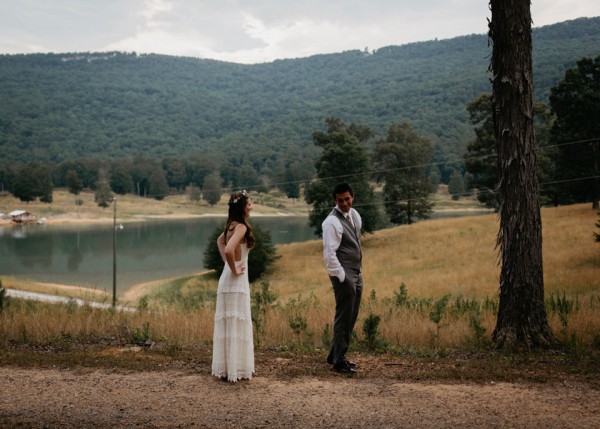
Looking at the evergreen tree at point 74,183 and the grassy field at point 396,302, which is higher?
the evergreen tree at point 74,183

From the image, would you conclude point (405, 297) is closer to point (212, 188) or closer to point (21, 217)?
point (21, 217)

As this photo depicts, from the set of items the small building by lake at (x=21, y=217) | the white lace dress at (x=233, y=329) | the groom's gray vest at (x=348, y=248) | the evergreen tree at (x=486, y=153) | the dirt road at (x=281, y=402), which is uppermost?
the evergreen tree at (x=486, y=153)

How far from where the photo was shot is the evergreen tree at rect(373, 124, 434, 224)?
53.4 meters

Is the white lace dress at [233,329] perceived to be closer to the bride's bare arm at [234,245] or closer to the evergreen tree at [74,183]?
the bride's bare arm at [234,245]

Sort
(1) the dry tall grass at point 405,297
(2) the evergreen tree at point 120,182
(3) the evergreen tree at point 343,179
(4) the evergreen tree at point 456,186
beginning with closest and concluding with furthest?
(1) the dry tall grass at point 405,297
(3) the evergreen tree at point 343,179
(4) the evergreen tree at point 456,186
(2) the evergreen tree at point 120,182

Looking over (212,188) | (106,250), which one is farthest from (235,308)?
(212,188)

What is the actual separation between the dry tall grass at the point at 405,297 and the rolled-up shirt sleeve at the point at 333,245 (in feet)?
5.89

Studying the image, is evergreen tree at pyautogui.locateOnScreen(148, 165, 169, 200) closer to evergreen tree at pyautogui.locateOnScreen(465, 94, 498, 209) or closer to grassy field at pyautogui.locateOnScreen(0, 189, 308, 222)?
grassy field at pyautogui.locateOnScreen(0, 189, 308, 222)

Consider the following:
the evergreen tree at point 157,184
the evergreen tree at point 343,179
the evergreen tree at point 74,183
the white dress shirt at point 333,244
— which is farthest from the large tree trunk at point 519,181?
the evergreen tree at point 157,184

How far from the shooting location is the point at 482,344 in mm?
7617

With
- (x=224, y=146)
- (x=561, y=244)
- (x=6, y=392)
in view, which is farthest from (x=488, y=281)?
(x=224, y=146)

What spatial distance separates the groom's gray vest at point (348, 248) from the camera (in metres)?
6.31

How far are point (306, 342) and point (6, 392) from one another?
3844mm

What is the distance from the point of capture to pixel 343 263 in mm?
6320
